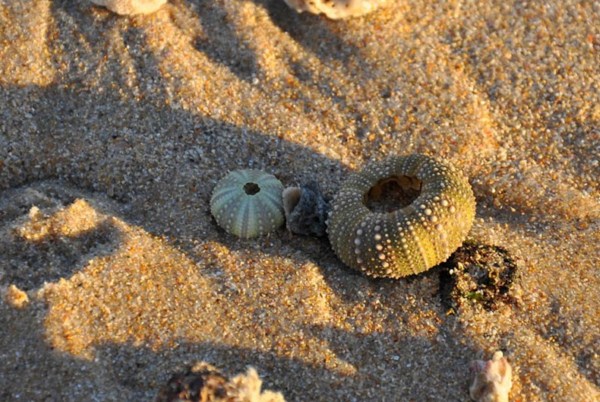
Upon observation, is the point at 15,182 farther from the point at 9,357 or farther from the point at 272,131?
the point at 272,131

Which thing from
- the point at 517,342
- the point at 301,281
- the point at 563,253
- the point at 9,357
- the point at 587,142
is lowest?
the point at 9,357

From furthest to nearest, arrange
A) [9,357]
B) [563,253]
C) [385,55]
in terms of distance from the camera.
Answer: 1. [385,55]
2. [563,253]
3. [9,357]

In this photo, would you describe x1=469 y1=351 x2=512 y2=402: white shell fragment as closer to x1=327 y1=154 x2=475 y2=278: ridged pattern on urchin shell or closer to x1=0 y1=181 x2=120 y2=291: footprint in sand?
x1=327 y1=154 x2=475 y2=278: ridged pattern on urchin shell

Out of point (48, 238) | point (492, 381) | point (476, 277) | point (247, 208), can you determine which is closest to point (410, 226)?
point (476, 277)

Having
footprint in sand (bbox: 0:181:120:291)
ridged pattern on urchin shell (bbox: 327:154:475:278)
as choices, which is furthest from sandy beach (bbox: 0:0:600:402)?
ridged pattern on urchin shell (bbox: 327:154:475:278)

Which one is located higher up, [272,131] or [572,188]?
[572,188]

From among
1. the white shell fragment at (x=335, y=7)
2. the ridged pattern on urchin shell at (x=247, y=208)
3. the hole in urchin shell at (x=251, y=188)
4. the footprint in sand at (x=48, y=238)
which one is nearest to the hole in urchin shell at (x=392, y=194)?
the ridged pattern on urchin shell at (x=247, y=208)

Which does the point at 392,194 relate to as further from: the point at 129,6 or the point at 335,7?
the point at 129,6

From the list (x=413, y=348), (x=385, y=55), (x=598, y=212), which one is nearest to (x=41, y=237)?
(x=413, y=348)
